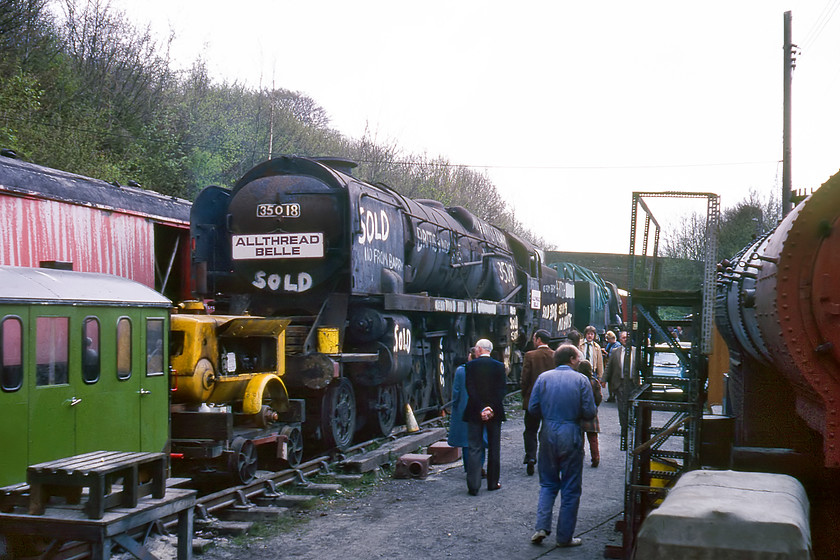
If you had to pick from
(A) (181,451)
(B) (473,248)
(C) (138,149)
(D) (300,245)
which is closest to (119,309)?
(A) (181,451)

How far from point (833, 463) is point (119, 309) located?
544 cm

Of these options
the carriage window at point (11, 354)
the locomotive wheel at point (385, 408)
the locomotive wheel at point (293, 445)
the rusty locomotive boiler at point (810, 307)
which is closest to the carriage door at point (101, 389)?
the carriage window at point (11, 354)

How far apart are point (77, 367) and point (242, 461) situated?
2.39 m

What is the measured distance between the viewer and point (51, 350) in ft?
20.4

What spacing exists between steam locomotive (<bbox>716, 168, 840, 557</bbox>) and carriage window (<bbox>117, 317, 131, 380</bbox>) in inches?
191

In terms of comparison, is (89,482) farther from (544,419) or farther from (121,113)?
(121,113)

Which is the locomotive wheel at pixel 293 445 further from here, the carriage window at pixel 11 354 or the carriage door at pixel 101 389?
the carriage window at pixel 11 354

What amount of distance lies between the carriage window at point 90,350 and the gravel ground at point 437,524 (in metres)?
1.70

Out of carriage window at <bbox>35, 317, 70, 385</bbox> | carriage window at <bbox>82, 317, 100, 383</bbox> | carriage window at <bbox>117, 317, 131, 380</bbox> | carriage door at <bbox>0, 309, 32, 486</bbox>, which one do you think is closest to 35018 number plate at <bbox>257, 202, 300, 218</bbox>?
carriage window at <bbox>117, 317, 131, 380</bbox>

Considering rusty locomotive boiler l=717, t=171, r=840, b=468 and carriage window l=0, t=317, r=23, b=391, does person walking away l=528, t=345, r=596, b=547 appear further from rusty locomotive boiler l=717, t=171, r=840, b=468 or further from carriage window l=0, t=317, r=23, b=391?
carriage window l=0, t=317, r=23, b=391

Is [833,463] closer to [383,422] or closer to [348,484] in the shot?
[348,484]

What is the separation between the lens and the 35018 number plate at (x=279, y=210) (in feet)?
34.1

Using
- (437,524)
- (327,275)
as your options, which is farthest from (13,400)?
(327,275)

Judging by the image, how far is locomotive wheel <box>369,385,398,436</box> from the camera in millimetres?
11633
